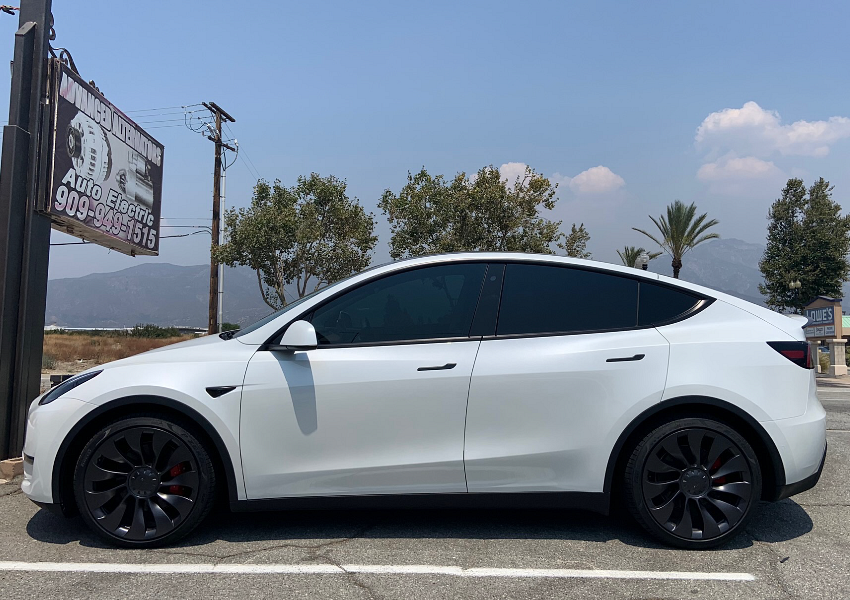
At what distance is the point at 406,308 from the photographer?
12.0 ft

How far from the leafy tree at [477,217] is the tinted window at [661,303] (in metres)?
20.2

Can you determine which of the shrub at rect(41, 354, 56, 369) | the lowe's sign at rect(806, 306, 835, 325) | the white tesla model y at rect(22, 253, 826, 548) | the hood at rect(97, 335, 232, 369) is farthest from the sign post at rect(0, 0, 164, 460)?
the lowe's sign at rect(806, 306, 835, 325)

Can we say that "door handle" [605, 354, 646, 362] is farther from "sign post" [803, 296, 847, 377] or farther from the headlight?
"sign post" [803, 296, 847, 377]

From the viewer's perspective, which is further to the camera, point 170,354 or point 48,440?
point 170,354

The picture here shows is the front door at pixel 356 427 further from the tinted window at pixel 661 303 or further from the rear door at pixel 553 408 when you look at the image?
the tinted window at pixel 661 303

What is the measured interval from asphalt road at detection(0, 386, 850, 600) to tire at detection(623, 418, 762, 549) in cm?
15

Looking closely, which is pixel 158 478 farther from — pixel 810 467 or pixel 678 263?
pixel 678 263

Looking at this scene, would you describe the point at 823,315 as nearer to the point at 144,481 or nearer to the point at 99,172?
the point at 99,172

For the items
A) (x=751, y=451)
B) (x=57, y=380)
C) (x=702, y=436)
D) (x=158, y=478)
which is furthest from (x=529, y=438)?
(x=57, y=380)

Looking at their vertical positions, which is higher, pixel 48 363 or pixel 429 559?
pixel 48 363

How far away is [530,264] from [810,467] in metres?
1.92

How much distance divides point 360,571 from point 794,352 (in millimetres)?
2661

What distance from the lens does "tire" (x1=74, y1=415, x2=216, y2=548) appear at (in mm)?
3422

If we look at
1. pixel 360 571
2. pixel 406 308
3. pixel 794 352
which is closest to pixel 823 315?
pixel 794 352
